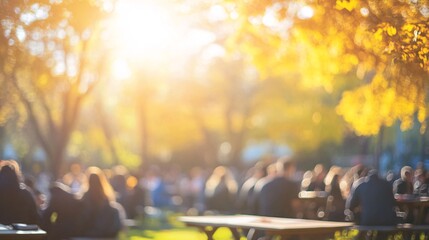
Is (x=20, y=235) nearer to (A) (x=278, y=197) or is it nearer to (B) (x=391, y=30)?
(B) (x=391, y=30)

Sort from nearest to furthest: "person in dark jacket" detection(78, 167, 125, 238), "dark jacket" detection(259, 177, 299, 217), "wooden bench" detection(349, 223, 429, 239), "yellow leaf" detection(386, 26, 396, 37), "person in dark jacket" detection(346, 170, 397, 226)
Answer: "yellow leaf" detection(386, 26, 396, 37)
"person in dark jacket" detection(78, 167, 125, 238)
"person in dark jacket" detection(346, 170, 397, 226)
"wooden bench" detection(349, 223, 429, 239)
"dark jacket" detection(259, 177, 299, 217)

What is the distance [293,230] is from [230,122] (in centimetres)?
4850

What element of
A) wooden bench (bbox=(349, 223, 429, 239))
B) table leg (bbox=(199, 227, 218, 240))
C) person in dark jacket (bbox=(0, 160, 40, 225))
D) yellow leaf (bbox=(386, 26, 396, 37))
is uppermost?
A: yellow leaf (bbox=(386, 26, 396, 37))

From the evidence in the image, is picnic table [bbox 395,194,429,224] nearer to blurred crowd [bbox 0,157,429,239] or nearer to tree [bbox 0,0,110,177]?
blurred crowd [bbox 0,157,429,239]

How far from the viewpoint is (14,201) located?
1530 cm

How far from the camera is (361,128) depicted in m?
25.3

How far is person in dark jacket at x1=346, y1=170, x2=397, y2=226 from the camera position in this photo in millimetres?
17984

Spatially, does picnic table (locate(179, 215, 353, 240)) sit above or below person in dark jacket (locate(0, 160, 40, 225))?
below

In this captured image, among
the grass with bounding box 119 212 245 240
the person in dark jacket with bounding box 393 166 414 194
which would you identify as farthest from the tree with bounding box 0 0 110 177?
the person in dark jacket with bounding box 393 166 414 194

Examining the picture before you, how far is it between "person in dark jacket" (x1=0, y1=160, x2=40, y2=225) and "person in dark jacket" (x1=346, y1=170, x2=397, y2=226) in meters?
6.03

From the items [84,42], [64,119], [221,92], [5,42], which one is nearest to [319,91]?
[221,92]

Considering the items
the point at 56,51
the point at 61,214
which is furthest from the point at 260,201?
the point at 56,51

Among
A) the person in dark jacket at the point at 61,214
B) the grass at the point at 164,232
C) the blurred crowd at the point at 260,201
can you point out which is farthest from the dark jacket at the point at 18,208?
the grass at the point at 164,232

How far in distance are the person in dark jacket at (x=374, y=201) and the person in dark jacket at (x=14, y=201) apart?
6.03 meters
